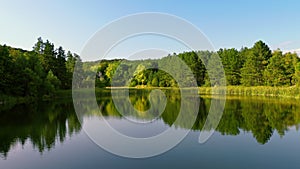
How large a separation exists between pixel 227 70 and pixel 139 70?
17318 mm

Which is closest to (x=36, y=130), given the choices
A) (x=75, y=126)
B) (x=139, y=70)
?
(x=75, y=126)

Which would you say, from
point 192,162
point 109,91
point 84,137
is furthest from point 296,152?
point 109,91

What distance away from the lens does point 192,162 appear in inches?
387

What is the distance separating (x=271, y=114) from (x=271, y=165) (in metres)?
12.3

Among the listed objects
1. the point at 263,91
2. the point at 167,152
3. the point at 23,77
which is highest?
the point at 23,77

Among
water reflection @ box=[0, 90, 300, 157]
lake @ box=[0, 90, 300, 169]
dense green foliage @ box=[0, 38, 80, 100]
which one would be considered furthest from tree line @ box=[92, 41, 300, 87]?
lake @ box=[0, 90, 300, 169]

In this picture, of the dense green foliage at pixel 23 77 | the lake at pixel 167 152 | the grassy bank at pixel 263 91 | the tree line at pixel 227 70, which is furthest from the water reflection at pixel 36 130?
the grassy bank at pixel 263 91

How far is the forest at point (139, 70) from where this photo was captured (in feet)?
112

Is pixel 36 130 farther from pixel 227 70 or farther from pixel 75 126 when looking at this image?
pixel 227 70

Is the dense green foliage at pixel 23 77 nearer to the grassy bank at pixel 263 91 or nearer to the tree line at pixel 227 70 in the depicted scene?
the tree line at pixel 227 70

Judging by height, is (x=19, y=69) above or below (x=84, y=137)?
above

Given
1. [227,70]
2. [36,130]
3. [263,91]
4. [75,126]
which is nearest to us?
[36,130]

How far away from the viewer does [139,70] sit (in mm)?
50438

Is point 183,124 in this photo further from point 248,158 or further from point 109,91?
point 109,91
